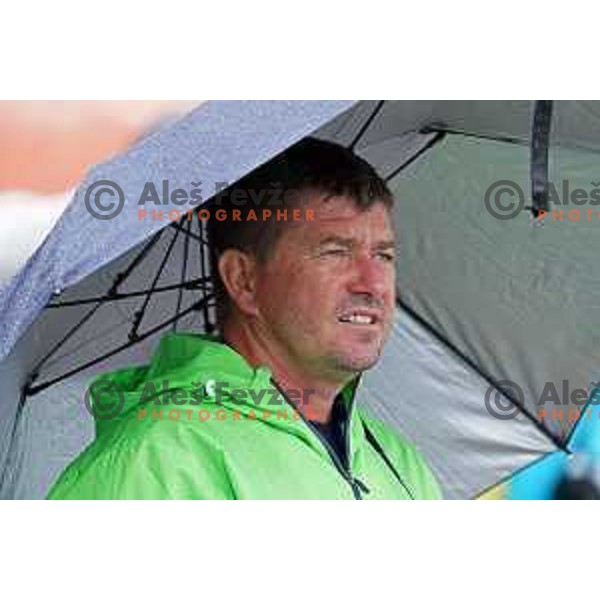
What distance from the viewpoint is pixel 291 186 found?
1.62 metres

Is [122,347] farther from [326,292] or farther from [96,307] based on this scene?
[326,292]

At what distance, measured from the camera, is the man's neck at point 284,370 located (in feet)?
5.43

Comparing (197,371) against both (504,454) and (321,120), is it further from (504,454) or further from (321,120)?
(504,454)

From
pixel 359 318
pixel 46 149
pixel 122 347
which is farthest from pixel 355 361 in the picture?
pixel 46 149

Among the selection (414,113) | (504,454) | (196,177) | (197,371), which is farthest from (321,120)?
(504,454)

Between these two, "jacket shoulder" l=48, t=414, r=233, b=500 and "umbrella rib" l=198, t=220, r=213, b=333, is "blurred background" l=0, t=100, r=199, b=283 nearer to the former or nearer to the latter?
"umbrella rib" l=198, t=220, r=213, b=333

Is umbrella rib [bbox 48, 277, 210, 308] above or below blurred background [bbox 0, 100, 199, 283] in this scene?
below

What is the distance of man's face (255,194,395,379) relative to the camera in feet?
5.32

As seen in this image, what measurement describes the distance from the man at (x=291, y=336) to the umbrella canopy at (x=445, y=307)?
6.5 inches

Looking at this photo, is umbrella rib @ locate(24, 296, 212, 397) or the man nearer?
the man

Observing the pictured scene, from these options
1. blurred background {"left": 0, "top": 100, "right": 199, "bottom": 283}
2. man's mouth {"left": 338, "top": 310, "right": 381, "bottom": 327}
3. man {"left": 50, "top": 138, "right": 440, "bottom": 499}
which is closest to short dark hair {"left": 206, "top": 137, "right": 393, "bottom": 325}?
man {"left": 50, "top": 138, "right": 440, "bottom": 499}

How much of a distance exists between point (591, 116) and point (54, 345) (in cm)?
84

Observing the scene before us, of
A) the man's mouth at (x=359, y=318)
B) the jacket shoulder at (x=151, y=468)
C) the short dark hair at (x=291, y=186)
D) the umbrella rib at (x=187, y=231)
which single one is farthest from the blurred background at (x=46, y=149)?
the jacket shoulder at (x=151, y=468)

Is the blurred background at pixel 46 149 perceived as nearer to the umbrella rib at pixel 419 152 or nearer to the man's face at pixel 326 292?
the umbrella rib at pixel 419 152
